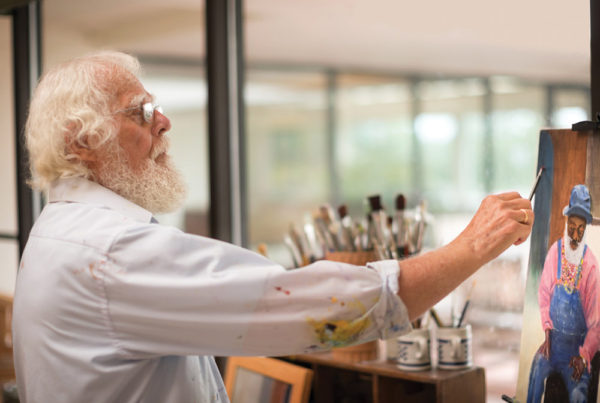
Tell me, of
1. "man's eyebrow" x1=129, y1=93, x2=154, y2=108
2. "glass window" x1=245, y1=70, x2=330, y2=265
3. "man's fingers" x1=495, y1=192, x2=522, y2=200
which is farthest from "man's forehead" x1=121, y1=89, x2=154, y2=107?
"glass window" x1=245, y1=70, x2=330, y2=265

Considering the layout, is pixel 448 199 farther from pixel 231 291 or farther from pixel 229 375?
pixel 231 291

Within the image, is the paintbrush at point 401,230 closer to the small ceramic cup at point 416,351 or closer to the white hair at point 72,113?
the small ceramic cup at point 416,351

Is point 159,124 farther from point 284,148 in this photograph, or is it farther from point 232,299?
point 284,148

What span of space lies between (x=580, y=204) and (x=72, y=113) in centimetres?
94

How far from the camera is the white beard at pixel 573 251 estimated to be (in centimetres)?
122

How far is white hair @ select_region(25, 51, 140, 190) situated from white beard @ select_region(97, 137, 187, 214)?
0.04 meters

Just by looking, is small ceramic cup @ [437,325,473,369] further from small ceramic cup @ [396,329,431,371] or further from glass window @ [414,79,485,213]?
glass window @ [414,79,485,213]

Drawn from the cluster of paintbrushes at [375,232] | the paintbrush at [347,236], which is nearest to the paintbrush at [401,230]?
the cluster of paintbrushes at [375,232]

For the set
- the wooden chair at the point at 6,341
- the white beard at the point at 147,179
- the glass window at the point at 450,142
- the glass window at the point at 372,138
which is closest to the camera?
the white beard at the point at 147,179

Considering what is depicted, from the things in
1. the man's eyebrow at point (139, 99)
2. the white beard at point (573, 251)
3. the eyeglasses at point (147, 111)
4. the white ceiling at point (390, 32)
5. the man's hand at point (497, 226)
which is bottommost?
the white beard at point (573, 251)

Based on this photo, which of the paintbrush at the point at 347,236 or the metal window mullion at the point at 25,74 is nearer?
the paintbrush at the point at 347,236

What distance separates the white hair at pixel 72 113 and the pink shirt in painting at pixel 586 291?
2.82 ft

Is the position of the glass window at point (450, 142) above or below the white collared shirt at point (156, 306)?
above

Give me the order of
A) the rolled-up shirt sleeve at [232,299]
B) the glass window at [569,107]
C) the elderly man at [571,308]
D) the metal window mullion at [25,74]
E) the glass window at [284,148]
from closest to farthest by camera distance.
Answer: the rolled-up shirt sleeve at [232,299]
the elderly man at [571,308]
the glass window at [569,107]
the glass window at [284,148]
the metal window mullion at [25,74]
